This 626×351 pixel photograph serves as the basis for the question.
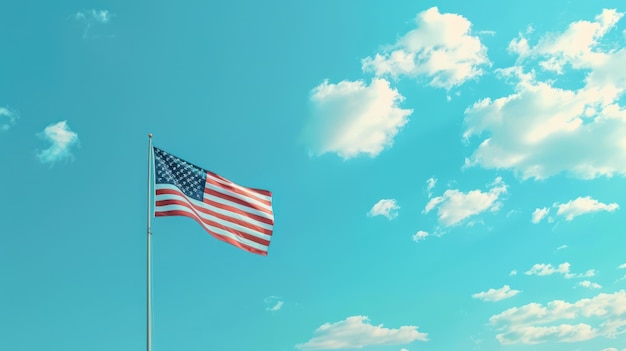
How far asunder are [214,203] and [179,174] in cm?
221

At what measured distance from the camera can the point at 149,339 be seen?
27.4 m

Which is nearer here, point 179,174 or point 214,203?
point 179,174

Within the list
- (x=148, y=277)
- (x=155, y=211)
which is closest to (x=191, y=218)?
(x=155, y=211)

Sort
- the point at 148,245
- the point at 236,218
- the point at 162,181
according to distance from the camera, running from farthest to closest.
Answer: the point at 236,218, the point at 162,181, the point at 148,245

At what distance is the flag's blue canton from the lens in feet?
105

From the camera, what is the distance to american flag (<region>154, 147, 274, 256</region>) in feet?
104

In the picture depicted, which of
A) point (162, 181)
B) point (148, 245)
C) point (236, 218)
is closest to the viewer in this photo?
point (148, 245)

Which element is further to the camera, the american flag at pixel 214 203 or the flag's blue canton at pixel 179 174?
the flag's blue canton at pixel 179 174

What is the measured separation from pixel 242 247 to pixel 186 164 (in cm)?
474

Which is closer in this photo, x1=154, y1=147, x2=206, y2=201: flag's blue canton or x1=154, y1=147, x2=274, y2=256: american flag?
x1=154, y1=147, x2=274, y2=256: american flag

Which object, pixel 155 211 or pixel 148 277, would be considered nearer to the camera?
pixel 148 277

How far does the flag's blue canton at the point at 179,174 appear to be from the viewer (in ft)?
105

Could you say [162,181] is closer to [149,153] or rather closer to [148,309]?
[149,153]

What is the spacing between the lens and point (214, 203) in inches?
1316
